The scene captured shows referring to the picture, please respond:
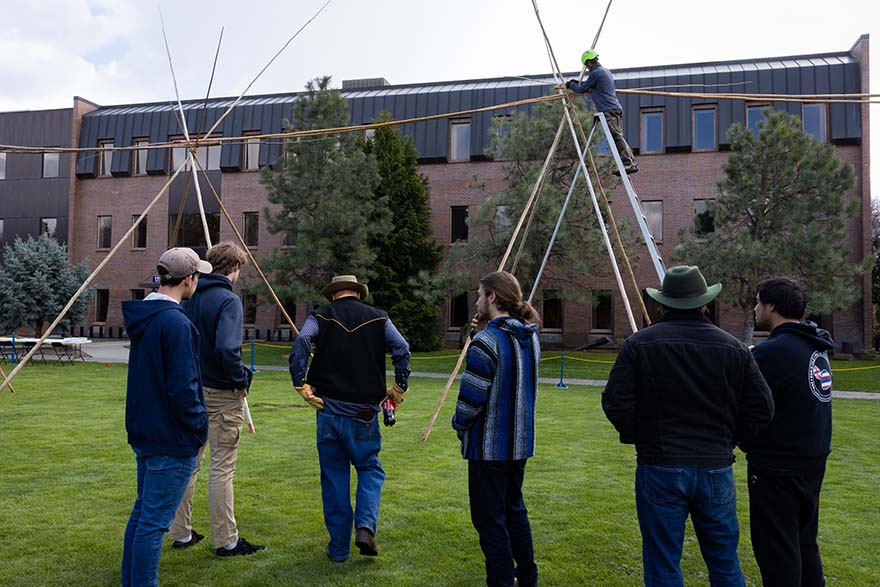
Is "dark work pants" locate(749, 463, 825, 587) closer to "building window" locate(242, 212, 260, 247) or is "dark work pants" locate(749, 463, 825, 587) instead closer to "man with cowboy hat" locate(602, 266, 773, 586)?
"man with cowboy hat" locate(602, 266, 773, 586)

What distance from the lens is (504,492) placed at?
3904 mm

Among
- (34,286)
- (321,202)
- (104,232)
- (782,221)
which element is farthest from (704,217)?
(104,232)

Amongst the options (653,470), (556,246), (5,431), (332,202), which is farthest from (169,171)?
(653,470)

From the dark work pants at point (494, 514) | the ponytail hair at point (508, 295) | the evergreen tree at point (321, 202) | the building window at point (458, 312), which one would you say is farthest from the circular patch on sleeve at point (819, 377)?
the building window at point (458, 312)

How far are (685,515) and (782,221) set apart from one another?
19232mm

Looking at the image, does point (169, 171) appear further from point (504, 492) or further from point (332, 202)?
point (504, 492)

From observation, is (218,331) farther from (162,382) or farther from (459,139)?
(459,139)

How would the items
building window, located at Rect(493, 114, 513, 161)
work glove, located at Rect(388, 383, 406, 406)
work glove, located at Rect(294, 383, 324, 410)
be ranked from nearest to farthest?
work glove, located at Rect(294, 383, 324, 410), work glove, located at Rect(388, 383, 406, 406), building window, located at Rect(493, 114, 513, 161)

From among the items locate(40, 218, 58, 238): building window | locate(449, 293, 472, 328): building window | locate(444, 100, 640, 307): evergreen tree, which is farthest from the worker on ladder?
locate(40, 218, 58, 238): building window

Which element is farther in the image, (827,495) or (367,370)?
(827,495)

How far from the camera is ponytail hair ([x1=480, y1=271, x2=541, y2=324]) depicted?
3.96 m

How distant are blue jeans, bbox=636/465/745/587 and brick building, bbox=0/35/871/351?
2046cm

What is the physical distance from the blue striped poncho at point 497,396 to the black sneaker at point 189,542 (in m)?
2.32

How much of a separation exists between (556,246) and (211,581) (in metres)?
18.9
